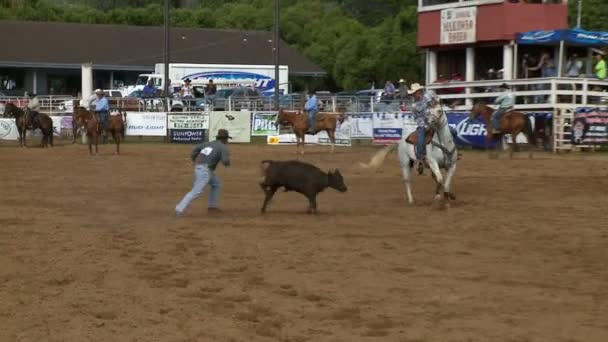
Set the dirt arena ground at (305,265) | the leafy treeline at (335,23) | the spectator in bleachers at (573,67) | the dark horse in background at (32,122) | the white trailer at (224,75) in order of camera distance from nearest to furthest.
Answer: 1. the dirt arena ground at (305,265)
2. the spectator in bleachers at (573,67)
3. the dark horse in background at (32,122)
4. the white trailer at (224,75)
5. the leafy treeline at (335,23)

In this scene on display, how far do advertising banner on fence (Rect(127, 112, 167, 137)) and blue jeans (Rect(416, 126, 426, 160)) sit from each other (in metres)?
23.4

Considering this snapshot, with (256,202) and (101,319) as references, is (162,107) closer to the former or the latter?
(256,202)

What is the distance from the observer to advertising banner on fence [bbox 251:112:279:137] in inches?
1523

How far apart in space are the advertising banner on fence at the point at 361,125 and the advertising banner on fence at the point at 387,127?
18.9 inches

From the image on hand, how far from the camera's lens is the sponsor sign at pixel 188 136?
38312 millimetres

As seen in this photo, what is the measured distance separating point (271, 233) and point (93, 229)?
2.43 meters

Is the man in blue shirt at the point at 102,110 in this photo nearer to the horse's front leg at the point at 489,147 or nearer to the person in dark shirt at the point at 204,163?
the horse's front leg at the point at 489,147

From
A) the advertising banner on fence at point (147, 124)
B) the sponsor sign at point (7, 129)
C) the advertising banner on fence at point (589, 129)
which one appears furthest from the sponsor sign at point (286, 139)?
the advertising banner on fence at point (589, 129)

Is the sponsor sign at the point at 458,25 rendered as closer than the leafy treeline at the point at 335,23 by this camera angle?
Yes

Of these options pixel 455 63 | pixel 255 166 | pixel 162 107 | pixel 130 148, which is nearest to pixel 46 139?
pixel 130 148

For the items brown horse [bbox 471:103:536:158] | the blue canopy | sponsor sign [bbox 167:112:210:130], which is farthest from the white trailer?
brown horse [bbox 471:103:536:158]

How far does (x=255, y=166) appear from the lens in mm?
25703

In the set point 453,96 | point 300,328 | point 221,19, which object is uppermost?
point 221,19

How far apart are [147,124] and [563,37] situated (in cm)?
1594
